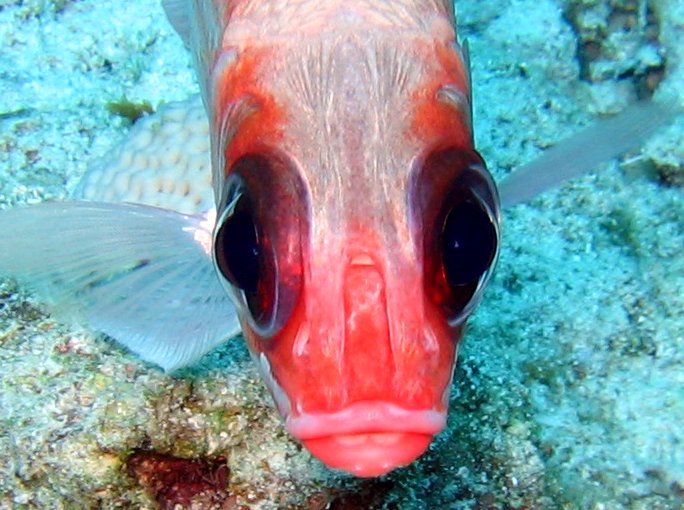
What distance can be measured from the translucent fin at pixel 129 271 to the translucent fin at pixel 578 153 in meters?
1.05

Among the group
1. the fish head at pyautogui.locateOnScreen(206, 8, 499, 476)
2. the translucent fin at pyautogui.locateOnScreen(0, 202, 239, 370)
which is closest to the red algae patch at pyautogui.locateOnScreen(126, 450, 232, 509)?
the translucent fin at pyautogui.locateOnScreen(0, 202, 239, 370)

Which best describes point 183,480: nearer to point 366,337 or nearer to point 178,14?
point 366,337

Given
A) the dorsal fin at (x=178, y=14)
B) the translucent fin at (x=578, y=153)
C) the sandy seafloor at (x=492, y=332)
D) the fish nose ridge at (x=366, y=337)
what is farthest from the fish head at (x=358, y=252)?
the dorsal fin at (x=178, y=14)

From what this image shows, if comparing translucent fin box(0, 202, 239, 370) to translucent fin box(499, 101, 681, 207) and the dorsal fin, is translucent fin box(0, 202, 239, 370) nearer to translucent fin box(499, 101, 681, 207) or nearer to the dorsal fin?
translucent fin box(499, 101, 681, 207)

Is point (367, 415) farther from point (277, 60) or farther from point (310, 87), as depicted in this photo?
point (277, 60)

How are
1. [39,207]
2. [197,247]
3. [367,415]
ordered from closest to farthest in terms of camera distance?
[367,415], [39,207], [197,247]

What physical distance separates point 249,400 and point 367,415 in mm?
1228

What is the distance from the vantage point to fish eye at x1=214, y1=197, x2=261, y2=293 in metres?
1.75

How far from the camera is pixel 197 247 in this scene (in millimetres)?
2555

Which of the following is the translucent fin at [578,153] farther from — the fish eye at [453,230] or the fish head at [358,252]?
the fish eye at [453,230]

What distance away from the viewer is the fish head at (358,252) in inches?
65.1

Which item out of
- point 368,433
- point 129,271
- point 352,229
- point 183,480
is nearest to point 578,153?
point 352,229

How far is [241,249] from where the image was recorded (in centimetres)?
176

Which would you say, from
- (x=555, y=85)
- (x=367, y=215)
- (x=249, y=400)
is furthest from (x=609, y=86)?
(x=367, y=215)
